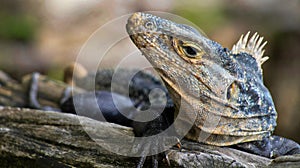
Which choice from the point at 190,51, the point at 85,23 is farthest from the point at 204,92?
the point at 85,23

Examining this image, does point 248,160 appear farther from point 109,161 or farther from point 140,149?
point 109,161

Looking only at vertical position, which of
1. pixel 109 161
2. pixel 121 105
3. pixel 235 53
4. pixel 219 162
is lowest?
pixel 109 161

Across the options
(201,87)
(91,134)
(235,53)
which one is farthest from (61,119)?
(235,53)

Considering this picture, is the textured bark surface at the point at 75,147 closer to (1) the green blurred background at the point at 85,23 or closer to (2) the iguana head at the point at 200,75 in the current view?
(2) the iguana head at the point at 200,75

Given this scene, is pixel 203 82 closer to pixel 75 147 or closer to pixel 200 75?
pixel 200 75

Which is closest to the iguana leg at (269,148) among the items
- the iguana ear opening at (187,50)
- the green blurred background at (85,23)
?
the iguana ear opening at (187,50)
